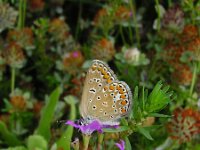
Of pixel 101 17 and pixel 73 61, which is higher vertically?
pixel 101 17

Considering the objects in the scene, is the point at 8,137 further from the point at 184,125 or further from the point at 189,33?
the point at 189,33

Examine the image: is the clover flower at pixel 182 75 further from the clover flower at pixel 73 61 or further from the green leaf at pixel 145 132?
the green leaf at pixel 145 132

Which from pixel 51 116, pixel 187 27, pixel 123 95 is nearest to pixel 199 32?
pixel 187 27

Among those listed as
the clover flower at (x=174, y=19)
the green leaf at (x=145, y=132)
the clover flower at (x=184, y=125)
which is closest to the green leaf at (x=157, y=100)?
the green leaf at (x=145, y=132)

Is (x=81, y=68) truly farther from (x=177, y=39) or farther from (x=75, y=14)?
(x=75, y=14)

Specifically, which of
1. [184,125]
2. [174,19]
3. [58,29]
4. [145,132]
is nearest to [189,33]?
[174,19]
